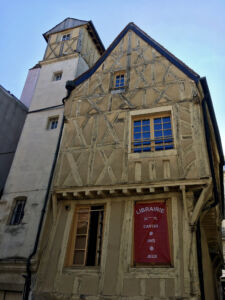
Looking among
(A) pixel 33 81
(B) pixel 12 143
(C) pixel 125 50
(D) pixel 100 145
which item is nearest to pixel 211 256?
(D) pixel 100 145

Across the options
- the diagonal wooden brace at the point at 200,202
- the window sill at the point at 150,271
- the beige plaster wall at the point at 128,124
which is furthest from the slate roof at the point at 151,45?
the window sill at the point at 150,271

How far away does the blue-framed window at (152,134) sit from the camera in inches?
287

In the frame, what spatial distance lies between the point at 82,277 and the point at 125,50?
308 inches

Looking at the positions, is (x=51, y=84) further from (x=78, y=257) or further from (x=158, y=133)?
(x=78, y=257)

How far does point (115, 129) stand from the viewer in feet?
26.3

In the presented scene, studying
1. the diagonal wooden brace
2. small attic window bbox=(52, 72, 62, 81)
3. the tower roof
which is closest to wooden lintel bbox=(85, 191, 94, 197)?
the diagonal wooden brace

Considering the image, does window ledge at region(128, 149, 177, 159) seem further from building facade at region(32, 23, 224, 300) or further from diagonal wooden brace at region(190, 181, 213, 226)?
diagonal wooden brace at region(190, 181, 213, 226)

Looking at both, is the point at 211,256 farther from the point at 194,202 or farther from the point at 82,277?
the point at 82,277

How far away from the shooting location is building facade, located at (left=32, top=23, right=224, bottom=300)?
18.9 feet

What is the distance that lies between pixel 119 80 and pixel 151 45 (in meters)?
1.79

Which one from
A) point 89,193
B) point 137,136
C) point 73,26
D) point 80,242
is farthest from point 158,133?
point 73,26

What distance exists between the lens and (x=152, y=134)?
760cm

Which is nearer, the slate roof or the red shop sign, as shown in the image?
the red shop sign

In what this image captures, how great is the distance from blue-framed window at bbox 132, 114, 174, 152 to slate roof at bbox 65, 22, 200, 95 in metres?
1.75
